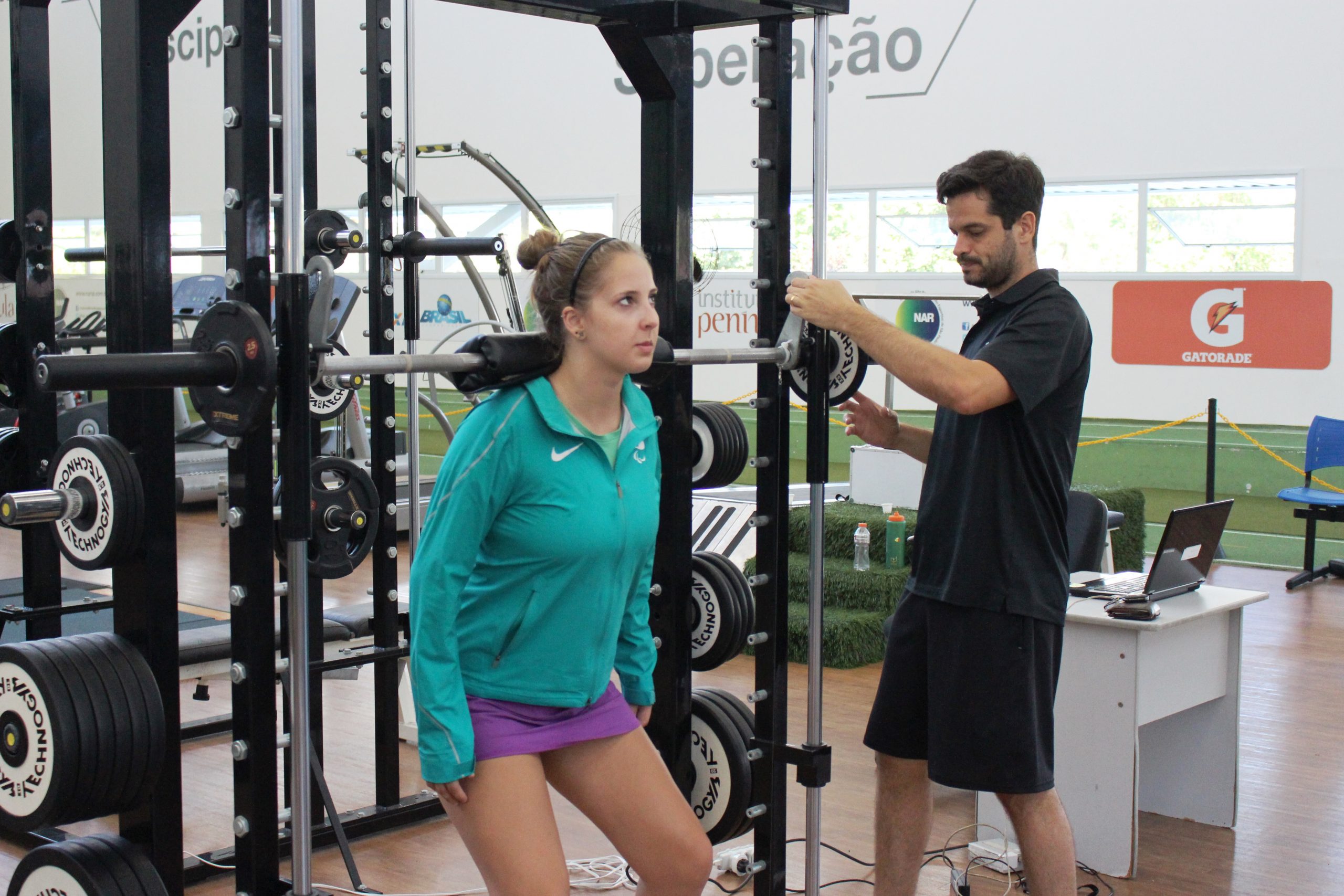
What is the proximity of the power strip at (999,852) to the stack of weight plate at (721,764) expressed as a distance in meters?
0.98

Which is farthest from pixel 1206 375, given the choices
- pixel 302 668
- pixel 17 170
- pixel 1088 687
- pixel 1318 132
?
pixel 302 668

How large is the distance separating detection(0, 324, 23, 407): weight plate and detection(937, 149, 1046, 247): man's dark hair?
103 inches

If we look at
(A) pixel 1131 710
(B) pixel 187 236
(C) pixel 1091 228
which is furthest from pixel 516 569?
(B) pixel 187 236

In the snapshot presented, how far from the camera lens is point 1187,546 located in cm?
384

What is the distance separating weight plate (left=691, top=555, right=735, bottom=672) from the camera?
2.94 metres

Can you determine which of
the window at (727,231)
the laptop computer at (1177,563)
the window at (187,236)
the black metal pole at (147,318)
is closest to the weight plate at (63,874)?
the black metal pole at (147,318)

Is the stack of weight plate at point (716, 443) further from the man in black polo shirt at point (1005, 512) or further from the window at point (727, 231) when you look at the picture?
the window at point (727, 231)

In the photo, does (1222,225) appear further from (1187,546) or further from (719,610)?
(719,610)

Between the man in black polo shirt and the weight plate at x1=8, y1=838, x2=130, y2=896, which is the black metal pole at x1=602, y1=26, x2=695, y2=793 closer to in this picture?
the man in black polo shirt

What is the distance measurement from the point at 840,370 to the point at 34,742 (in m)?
1.64

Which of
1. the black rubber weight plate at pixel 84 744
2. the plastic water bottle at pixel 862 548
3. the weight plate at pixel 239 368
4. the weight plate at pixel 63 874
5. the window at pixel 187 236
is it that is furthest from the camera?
the window at pixel 187 236

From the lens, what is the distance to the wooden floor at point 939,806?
3430mm

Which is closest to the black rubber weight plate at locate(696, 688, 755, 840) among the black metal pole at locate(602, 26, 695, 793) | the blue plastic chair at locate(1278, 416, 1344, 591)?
the black metal pole at locate(602, 26, 695, 793)

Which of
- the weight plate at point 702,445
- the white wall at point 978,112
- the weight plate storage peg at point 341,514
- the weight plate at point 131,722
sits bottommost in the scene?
the weight plate at point 131,722
